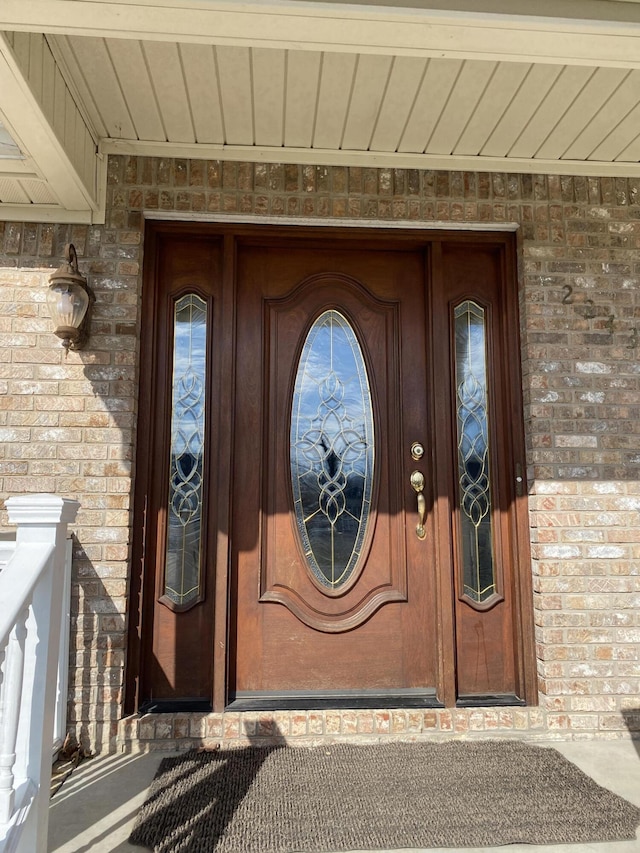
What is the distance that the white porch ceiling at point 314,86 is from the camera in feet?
5.11

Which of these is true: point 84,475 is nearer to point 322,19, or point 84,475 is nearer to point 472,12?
point 322,19

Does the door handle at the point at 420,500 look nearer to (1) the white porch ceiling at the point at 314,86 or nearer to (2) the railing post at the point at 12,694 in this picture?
(1) the white porch ceiling at the point at 314,86

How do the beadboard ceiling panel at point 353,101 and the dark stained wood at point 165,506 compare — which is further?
the dark stained wood at point 165,506

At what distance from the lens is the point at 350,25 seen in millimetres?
1577

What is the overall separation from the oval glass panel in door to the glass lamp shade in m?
0.92

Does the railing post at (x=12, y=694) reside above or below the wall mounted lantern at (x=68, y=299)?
below

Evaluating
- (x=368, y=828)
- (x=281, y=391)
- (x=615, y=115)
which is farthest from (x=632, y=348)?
(x=368, y=828)

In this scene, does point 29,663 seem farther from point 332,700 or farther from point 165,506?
point 332,700

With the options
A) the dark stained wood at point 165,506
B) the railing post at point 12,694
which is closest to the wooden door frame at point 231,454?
the dark stained wood at point 165,506

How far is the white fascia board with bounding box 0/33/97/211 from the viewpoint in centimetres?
172

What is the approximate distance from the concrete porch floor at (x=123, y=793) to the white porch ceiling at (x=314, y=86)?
6.97 ft

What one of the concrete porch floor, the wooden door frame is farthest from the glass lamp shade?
the concrete porch floor

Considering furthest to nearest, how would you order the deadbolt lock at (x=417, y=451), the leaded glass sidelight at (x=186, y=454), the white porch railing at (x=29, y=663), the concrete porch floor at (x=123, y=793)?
1. the deadbolt lock at (x=417, y=451)
2. the leaded glass sidelight at (x=186, y=454)
3. the concrete porch floor at (x=123, y=793)
4. the white porch railing at (x=29, y=663)

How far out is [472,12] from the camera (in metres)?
1.55
